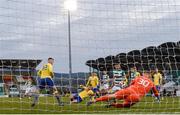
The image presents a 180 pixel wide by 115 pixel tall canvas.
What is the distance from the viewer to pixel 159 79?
22969mm

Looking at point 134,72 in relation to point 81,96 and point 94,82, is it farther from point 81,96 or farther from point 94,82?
point 81,96

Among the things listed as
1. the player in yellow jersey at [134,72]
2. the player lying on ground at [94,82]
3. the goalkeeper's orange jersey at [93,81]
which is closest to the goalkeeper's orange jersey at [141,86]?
the player in yellow jersey at [134,72]

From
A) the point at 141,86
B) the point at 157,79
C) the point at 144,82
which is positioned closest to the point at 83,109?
the point at 141,86

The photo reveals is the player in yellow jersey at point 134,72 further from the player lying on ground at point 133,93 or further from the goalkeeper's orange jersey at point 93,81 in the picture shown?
the player lying on ground at point 133,93

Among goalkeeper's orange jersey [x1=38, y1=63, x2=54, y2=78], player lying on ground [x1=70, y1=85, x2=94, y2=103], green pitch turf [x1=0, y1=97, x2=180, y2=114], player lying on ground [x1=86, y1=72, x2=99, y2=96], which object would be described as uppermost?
goalkeeper's orange jersey [x1=38, y1=63, x2=54, y2=78]

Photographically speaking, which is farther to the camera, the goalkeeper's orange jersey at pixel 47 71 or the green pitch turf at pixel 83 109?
the goalkeeper's orange jersey at pixel 47 71

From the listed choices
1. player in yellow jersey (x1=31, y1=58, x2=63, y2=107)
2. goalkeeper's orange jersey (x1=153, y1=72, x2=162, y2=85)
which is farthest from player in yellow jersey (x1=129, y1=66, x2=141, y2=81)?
goalkeeper's orange jersey (x1=153, y1=72, x2=162, y2=85)

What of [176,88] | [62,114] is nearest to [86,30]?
[62,114]

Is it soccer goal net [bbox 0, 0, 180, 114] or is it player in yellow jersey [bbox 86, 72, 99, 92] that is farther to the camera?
player in yellow jersey [bbox 86, 72, 99, 92]

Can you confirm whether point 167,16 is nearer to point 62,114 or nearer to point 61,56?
point 61,56

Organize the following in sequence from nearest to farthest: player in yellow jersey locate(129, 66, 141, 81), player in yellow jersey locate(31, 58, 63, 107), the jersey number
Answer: the jersey number < player in yellow jersey locate(31, 58, 63, 107) < player in yellow jersey locate(129, 66, 141, 81)

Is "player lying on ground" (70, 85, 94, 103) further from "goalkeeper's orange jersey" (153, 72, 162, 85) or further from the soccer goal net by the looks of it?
"goalkeeper's orange jersey" (153, 72, 162, 85)

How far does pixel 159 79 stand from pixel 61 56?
30.8 ft

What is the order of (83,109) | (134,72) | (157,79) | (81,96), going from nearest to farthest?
1. (83,109)
2. (81,96)
3. (134,72)
4. (157,79)
